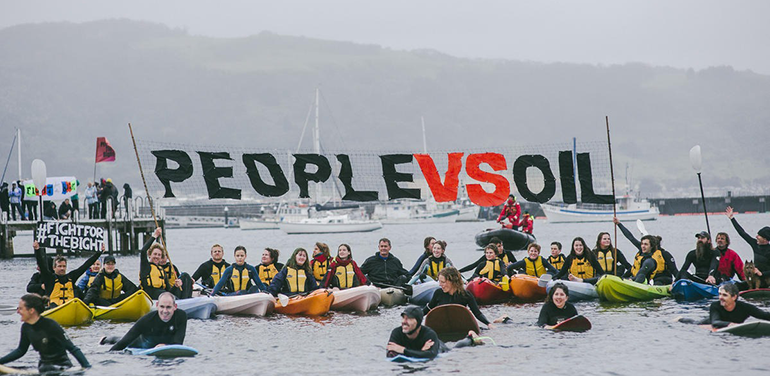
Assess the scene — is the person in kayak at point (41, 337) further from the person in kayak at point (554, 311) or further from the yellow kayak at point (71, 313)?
the person in kayak at point (554, 311)

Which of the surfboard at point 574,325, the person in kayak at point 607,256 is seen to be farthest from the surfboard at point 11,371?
the person in kayak at point 607,256

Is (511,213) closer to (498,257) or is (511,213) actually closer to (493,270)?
(498,257)

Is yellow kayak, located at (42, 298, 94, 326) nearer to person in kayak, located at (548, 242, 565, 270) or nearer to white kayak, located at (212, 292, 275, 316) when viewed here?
white kayak, located at (212, 292, 275, 316)

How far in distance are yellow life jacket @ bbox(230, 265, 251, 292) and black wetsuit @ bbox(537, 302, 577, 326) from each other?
649 centimetres

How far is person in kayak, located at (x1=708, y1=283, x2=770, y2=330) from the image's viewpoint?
14.1 meters

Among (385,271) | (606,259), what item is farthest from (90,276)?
(606,259)

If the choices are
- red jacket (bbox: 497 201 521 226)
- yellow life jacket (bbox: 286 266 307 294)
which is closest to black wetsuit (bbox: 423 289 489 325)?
yellow life jacket (bbox: 286 266 307 294)

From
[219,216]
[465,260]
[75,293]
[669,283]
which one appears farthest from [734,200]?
[75,293]

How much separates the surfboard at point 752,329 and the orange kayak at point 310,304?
25.9ft

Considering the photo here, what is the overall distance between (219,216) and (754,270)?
105750 millimetres

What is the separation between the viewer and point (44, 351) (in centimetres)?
1170

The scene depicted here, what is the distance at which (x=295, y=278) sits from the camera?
18688 mm

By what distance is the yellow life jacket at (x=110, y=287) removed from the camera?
695 inches

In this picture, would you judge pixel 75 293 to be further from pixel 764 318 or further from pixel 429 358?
pixel 764 318
